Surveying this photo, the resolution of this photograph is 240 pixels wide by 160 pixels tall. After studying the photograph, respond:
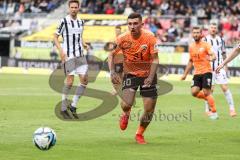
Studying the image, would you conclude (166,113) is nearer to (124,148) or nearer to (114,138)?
(114,138)

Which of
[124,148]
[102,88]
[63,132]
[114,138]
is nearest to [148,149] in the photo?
[124,148]

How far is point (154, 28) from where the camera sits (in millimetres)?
42500

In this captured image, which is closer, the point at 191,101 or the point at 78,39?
the point at 78,39

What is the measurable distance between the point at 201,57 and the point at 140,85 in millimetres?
→ 5824

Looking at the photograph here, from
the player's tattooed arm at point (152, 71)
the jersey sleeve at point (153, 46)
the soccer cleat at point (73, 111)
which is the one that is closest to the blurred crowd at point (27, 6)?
the soccer cleat at point (73, 111)

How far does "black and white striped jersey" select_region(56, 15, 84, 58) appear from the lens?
1736 cm

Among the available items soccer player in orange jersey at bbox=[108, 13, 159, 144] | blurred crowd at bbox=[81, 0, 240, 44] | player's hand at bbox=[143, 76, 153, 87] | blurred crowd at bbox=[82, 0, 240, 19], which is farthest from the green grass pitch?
blurred crowd at bbox=[82, 0, 240, 19]

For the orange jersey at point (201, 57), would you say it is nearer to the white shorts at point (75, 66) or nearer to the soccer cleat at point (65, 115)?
the white shorts at point (75, 66)

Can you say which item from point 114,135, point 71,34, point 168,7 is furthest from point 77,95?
point 168,7

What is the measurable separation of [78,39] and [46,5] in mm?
32939

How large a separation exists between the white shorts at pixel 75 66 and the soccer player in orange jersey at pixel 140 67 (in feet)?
14.4

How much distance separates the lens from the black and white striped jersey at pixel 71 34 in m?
17.4

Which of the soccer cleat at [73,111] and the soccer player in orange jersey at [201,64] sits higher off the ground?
the soccer player in orange jersey at [201,64]

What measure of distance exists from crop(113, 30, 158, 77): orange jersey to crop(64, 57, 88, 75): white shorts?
4.51 m
